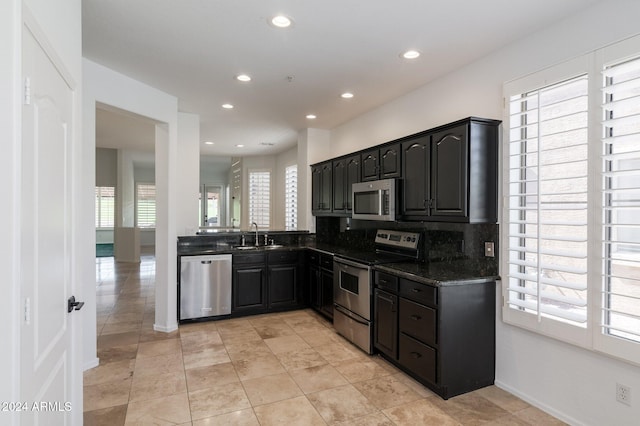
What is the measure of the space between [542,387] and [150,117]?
171 inches

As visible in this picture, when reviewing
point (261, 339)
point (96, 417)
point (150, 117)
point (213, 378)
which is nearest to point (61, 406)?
point (96, 417)

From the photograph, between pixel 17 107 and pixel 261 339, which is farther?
pixel 261 339

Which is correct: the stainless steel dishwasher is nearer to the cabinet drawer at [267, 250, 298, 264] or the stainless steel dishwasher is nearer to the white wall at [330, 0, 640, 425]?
the cabinet drawer at [267, 250, 298, 264]

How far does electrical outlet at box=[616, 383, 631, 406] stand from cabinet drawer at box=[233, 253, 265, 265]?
3681mm

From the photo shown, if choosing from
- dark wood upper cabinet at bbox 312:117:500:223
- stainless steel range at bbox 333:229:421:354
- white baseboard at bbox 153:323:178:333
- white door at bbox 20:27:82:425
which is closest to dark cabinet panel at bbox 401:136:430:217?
dark wood upper cabinet at bbox 312:117:500:223

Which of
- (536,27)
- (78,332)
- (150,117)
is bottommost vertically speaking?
(78,332)

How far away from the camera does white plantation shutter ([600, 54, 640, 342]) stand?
6.48ft

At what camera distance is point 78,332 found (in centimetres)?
203

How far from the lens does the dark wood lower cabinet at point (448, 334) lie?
2631mm

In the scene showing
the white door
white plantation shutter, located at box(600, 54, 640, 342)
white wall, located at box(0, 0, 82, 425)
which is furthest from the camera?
white plantation shutter, located at box(600, 54, 640, 342)

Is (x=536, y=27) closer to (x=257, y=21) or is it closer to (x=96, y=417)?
(x=257, y=21)

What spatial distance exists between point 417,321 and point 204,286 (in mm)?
2709

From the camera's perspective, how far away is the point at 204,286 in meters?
4.37

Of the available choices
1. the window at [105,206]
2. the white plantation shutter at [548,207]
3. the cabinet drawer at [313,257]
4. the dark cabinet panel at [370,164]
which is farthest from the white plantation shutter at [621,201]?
the window at [105,206]
